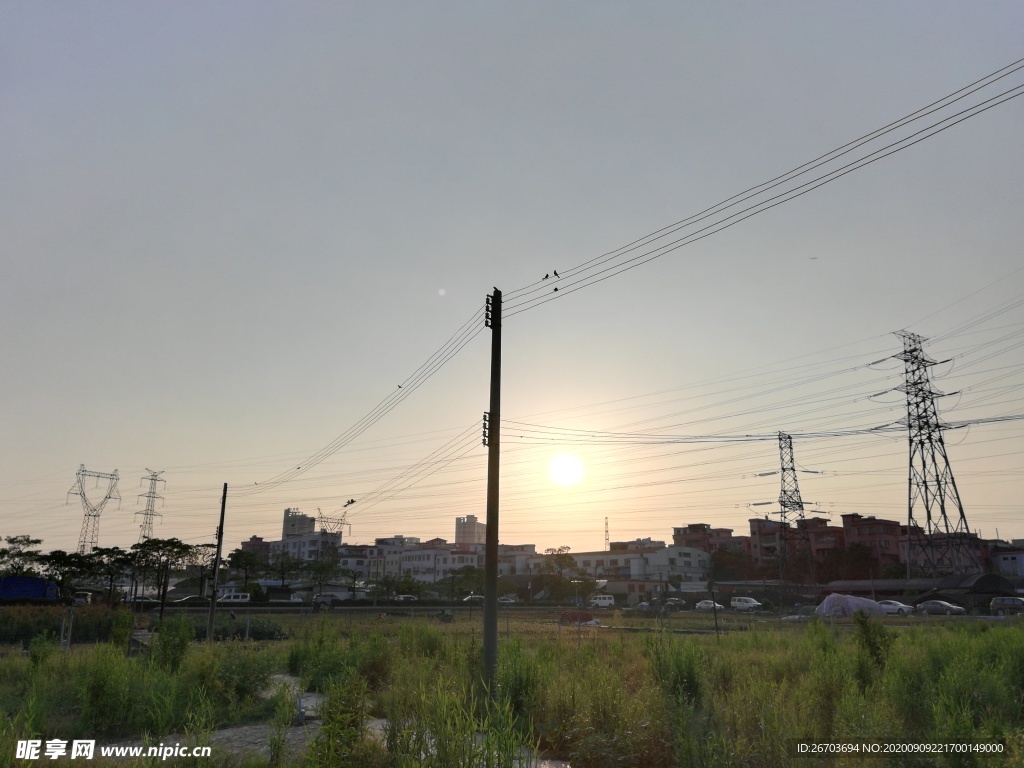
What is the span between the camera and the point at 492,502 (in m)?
16.0

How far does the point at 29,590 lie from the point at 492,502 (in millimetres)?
61633

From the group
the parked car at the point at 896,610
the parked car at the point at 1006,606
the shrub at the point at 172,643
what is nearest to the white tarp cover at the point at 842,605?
the parked car at the point at 896,610

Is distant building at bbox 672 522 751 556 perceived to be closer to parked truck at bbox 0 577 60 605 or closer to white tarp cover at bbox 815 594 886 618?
white tarp cover at bbox 815 594 886 618

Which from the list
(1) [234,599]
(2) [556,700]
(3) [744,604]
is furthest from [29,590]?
(3) [744,604]

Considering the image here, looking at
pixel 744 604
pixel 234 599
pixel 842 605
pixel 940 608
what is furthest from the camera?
pixel 234 599

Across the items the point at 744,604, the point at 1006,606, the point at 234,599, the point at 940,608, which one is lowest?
the point at 234,599

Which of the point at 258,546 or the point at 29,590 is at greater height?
the point at 258,546

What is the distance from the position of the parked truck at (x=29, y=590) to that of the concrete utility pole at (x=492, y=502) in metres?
55.5

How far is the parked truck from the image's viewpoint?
5631 centimetres

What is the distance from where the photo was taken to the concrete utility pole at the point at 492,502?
47.6 feet

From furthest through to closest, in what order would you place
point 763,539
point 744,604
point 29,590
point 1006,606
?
point 763,539 → point 744,604 → point 29,590 → point 1006,606

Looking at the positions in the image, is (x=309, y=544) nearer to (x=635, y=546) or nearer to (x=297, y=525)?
(x=297, y=525)

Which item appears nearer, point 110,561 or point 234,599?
point 110,561

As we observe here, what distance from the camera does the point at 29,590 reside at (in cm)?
5862
